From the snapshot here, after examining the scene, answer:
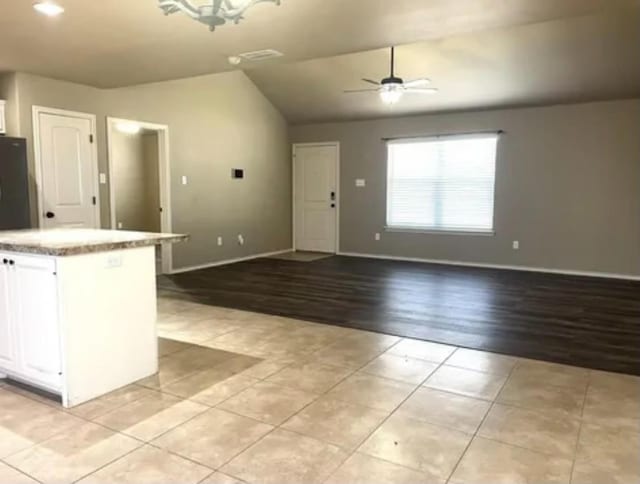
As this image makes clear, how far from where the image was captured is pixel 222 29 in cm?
357

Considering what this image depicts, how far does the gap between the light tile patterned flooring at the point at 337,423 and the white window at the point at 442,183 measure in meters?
4.48

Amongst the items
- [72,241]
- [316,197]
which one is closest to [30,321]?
[72,241]

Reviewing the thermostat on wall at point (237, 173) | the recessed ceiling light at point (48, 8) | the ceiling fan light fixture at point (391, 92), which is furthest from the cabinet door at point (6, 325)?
the thermostat on wall at point (237, 173)

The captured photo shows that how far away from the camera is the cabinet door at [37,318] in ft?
8.54

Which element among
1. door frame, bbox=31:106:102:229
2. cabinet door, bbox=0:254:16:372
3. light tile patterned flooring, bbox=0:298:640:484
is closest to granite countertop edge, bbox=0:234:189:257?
cabinet door, bbox=0:254:16:372

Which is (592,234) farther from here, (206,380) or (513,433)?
(206,380)

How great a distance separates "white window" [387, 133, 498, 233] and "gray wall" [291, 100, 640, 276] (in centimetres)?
16

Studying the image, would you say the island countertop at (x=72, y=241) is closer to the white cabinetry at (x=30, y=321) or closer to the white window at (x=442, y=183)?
the white cabinetry at (x=30, y=321)

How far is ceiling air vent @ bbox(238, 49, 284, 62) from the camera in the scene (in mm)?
4150

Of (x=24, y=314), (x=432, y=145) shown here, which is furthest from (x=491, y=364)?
(x=432, y=145)

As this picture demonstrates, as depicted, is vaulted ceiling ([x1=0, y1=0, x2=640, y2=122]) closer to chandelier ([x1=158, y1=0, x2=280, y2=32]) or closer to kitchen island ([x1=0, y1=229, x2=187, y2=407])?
chandelier ([x1=158, y1=0, x2=280, y2=32])

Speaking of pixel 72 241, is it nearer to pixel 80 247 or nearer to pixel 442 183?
pixel 80 247

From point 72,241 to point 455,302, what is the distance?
377 cm

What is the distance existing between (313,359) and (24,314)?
1.81 metres
